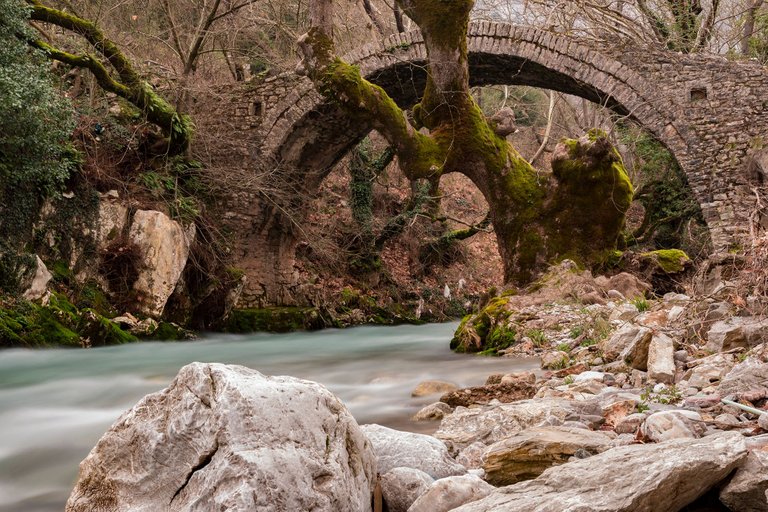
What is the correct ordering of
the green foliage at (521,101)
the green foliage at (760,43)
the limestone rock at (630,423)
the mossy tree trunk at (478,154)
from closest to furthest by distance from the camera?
1. the limestone rock at (630,423)
2. the mossy tree trunk at (478,154)
3. the green foliage at (760,43)
4. the green foliage at (521,101)

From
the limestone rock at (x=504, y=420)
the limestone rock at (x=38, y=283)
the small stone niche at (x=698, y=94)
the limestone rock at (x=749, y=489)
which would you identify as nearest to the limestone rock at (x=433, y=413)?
the limestone rock at (x=504, y=420)

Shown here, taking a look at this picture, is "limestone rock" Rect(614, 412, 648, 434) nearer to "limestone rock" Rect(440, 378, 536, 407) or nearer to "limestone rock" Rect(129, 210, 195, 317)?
"limestone rock" Rect(440, 378, 536, 407)

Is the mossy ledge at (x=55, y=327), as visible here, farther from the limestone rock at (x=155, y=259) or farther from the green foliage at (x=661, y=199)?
the green foliage at (x=661, y=199)

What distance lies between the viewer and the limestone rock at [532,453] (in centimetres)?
230

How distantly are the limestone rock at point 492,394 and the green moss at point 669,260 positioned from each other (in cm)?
636

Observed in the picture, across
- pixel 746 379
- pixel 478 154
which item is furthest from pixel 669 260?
pixel 746 379

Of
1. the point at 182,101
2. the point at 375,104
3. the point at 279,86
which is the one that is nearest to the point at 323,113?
the point at 279,86

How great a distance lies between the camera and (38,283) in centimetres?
838

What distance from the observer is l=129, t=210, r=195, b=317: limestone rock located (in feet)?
31.8

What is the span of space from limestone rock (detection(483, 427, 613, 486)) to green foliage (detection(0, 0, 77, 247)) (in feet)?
25.1

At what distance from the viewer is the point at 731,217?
11.1 m

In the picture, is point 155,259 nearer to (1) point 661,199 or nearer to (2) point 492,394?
(2) point 492,394

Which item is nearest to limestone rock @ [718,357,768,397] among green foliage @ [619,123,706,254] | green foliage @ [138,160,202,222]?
green foliage @ [138,160,202,222]

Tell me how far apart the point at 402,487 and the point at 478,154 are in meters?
7.79
